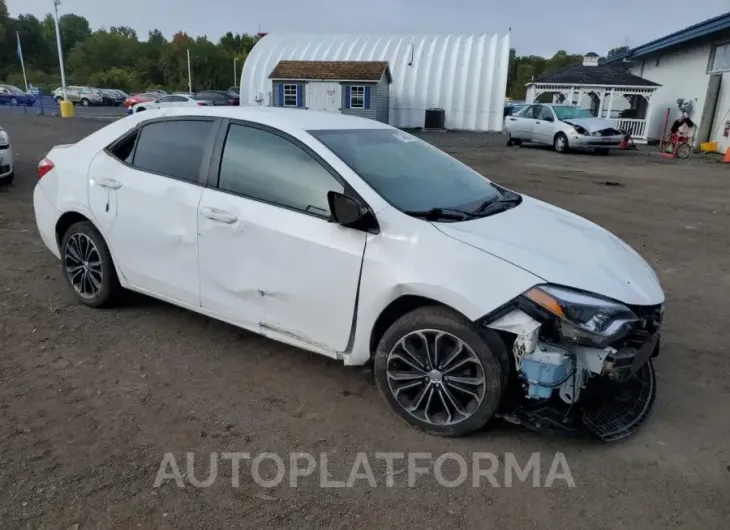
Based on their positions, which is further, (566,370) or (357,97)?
(357,97)

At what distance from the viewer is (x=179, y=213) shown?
3699 mm

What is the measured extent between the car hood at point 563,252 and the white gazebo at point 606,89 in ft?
78.0

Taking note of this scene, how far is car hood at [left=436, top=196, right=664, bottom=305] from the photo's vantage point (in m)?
2.80

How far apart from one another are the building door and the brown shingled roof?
14.8 inches

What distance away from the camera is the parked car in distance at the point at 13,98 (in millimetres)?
41312

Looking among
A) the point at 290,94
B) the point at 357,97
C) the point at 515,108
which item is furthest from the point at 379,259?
the point at 290,94

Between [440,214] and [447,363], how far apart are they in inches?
32.6

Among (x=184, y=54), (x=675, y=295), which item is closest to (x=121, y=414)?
(x=675, y=295)

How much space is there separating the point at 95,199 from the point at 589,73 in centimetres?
2771

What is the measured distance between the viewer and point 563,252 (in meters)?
3.02

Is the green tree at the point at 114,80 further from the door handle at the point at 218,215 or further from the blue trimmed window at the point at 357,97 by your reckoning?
the door handle at the point at 218,215

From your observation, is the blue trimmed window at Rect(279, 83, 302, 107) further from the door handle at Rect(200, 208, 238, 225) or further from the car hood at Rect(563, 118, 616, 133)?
the door handle at Rect(200, 208, 238, 225)

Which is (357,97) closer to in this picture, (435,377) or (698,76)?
(698,76)

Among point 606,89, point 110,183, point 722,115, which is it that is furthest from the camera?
point 606,89
